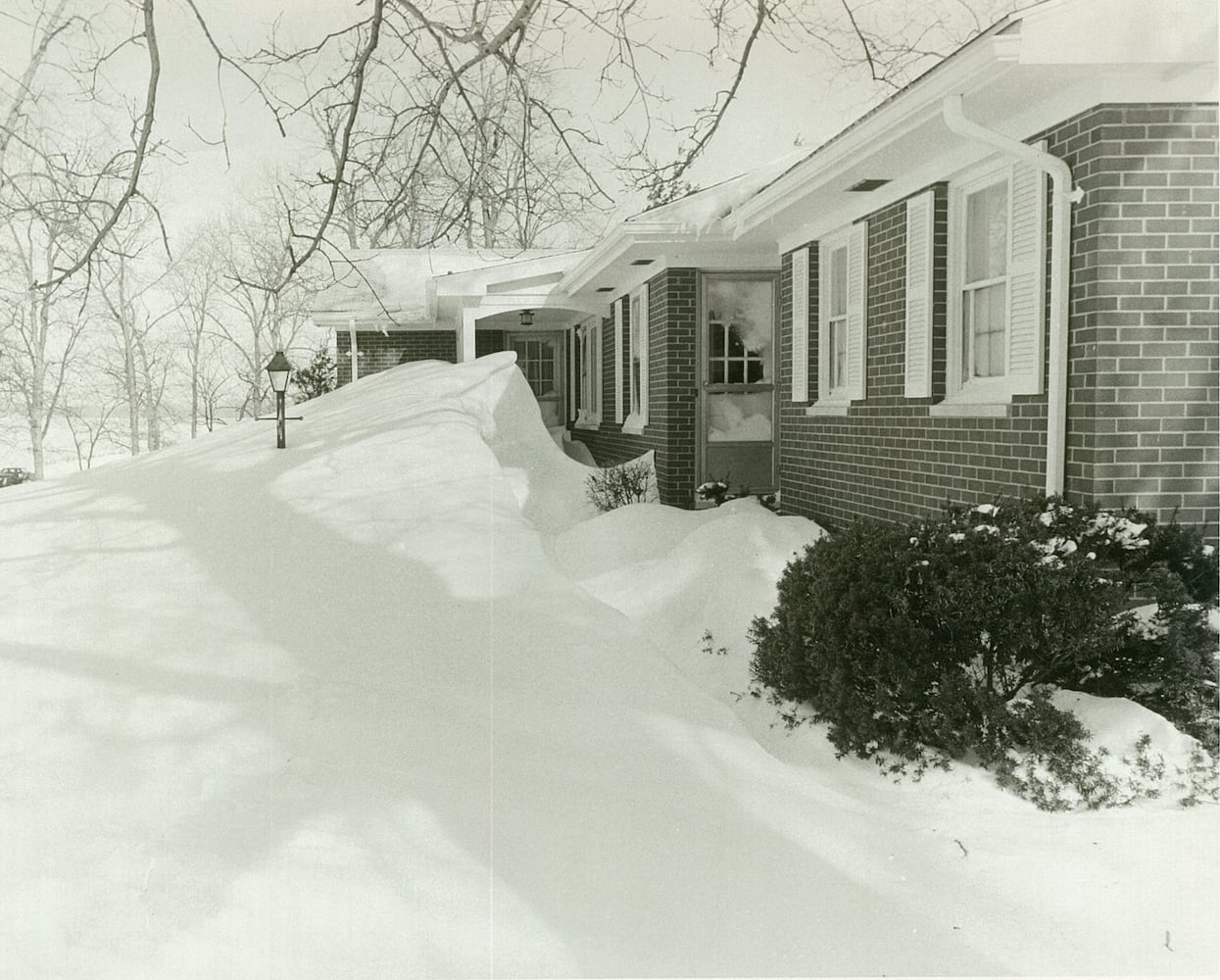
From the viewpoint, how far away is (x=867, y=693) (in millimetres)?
5047

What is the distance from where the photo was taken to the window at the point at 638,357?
45.5 feet

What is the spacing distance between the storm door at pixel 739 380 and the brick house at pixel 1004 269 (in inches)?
9.0

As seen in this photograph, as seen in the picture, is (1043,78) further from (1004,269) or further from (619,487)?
(619,487)

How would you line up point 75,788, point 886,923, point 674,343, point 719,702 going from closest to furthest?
point 886,923
point 75,788
point 719,702
point 674,343

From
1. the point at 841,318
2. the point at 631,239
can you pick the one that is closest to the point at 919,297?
the point at 841,318

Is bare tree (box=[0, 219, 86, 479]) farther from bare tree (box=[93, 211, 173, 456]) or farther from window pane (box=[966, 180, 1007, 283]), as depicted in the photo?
window pane (box=[966, 180, 1007, 283])

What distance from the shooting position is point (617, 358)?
16391mm

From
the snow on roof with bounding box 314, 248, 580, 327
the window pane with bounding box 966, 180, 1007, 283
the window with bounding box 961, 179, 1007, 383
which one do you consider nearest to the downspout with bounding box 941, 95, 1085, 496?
the window with bounding box 961, 179, 1007, 383

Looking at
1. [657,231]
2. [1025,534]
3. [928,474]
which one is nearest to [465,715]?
[1025,534]

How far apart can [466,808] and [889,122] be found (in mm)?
5052

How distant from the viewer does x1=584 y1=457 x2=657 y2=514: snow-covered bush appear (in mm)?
12156

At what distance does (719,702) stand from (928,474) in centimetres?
306

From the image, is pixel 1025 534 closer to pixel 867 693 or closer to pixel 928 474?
pixel 867 693

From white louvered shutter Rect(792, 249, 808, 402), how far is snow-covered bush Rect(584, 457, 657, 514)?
234 centimetres
